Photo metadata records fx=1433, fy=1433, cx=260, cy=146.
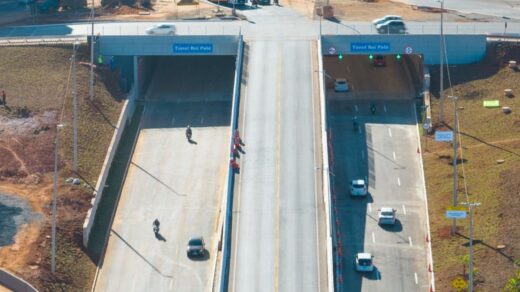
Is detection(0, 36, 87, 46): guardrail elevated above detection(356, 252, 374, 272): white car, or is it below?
above

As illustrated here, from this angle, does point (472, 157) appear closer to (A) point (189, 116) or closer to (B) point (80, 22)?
(A) point (189, 116)

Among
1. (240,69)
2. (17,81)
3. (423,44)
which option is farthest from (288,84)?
(17,81)

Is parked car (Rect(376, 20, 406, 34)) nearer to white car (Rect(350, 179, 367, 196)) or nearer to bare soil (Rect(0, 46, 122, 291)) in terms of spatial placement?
white car (Rect(350, 179, 367, 196))

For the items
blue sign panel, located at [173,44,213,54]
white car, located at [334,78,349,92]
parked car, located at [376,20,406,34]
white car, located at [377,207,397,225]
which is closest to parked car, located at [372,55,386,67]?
parked car, located at [376,20,406,34]

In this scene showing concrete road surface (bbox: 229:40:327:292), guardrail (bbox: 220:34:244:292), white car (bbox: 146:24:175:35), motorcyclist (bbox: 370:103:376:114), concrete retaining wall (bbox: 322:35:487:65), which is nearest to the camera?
guardrail (bbox: 220:34:244:292)

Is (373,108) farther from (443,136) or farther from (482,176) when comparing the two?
(482,176)
